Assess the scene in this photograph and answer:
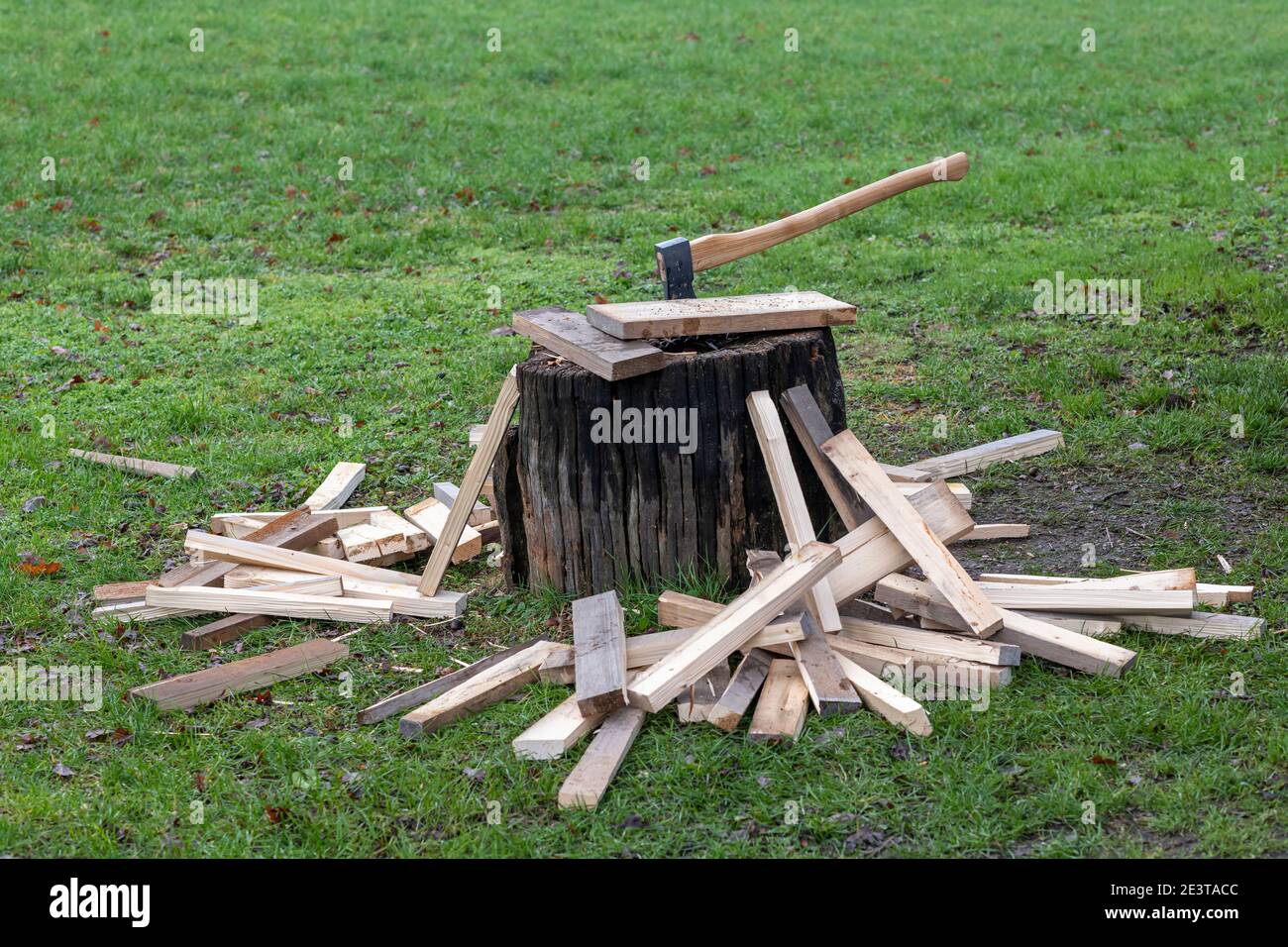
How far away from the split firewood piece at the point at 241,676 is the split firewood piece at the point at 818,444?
77.5 inches

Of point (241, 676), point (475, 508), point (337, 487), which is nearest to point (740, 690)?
point (241, 676)

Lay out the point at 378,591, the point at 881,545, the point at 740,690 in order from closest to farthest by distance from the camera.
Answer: the point at 740,690, the point at 881,545, the point at 378,591

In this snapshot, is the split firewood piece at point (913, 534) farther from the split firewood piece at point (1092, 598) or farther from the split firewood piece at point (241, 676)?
the split firewood piece at point (241, 676)

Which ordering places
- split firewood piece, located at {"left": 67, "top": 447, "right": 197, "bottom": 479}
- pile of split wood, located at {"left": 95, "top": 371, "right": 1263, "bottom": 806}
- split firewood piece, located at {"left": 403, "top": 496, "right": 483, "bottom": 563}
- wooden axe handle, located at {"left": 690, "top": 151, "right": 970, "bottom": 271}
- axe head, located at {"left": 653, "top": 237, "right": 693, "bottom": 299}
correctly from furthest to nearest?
split firewood piece, located at {"left": 67, "top": 447, "right": 197, "bottom": 479} < split firewood piece, located at {"left": 403, "top": 496, "right": 483, "bottom": 563} < wooden axe handle, located at {"left": 690, "top": 151, "right": 970, "bottom": 271} < axe head, located at {"left": 653, "top": 237, "right": 693, "bottom": 299} < pile of split wood, located at {"left": 95, "top": 371, "right": 1263, "bottom": 806}

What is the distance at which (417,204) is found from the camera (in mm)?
11375

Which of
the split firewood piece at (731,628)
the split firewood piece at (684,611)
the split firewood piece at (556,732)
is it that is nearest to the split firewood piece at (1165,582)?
the split firewood piece at (731,628)

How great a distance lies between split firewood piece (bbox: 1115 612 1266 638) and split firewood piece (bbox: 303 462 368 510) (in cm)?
366

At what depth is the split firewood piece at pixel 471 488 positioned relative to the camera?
5.10 metres

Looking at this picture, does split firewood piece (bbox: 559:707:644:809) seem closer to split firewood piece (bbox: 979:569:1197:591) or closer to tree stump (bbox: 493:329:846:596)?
tree stump (bbox: 493:329:846:596)

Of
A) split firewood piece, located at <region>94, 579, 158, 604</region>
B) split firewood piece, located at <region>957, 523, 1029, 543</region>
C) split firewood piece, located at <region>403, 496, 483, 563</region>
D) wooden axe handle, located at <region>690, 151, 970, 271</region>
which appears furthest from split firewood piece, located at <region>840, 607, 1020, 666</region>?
split firewood piece, located at <region>94, 579, 158, 604</region>

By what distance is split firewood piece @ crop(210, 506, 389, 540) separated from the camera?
18.8 ft

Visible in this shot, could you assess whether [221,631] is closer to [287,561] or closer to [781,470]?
[287,561]

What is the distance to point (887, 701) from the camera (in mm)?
4043

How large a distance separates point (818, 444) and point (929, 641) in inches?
36.0
